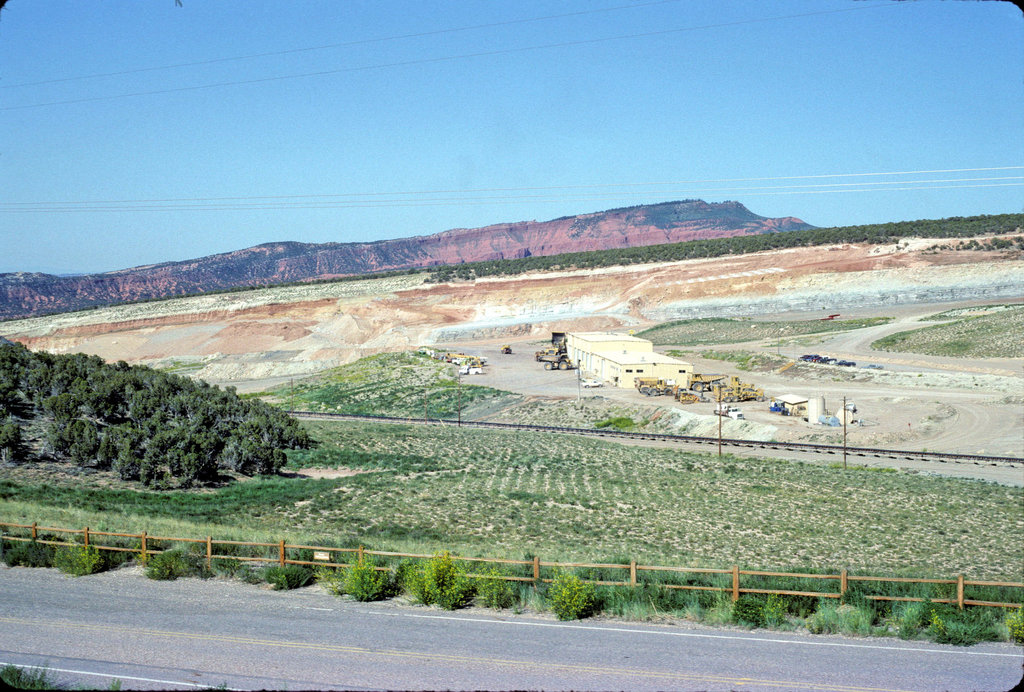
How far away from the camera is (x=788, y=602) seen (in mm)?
14711

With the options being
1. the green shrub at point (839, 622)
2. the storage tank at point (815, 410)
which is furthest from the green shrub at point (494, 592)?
the storage tank at point (815, 410)

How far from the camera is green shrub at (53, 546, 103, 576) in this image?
1684cm

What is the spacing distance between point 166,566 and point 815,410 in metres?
49.0

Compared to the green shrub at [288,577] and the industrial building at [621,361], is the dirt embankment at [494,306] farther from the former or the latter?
the green shrub at [288,577]

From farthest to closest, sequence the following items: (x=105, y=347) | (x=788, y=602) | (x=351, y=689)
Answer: (x=105, y=347), (x=788, y=602), (x=351, y=689)

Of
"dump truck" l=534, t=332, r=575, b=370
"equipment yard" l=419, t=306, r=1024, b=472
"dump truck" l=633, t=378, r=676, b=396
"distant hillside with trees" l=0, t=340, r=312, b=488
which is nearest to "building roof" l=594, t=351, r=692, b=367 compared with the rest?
"dump truck" l=633, t=378, r=676, b=396

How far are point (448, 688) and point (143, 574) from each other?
9126 mm

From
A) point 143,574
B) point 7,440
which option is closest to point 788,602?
point 143,574

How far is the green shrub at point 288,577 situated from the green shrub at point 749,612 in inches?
326

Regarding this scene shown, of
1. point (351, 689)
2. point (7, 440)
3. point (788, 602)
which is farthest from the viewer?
point (7, 440)

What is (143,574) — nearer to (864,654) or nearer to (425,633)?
(425,633)

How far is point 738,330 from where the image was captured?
4218 inches

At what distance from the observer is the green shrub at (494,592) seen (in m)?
15.0

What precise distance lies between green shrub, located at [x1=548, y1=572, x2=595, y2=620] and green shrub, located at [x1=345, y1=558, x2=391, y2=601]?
3.25 meters
